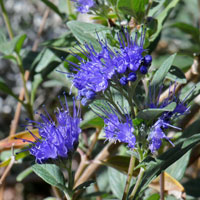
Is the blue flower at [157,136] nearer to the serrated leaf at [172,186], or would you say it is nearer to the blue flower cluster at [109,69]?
the blue flower cluster at [109,69]

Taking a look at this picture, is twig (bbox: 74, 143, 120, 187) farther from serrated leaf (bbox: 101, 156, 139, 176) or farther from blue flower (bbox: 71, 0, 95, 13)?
blue flower (bbox: 71, 0, 95, 13)

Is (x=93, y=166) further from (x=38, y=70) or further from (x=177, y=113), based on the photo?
(x=177, y=113)

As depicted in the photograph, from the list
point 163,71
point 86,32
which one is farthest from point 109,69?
point 86,32

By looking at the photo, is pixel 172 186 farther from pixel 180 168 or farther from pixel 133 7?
pixel 133 7

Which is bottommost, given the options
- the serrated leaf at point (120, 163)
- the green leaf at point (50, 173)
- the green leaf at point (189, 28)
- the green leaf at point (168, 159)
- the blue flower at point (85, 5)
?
the serrated leaf at point (120, 163)

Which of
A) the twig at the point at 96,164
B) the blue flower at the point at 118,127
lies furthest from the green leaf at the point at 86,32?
the twig at the point at 96,164
